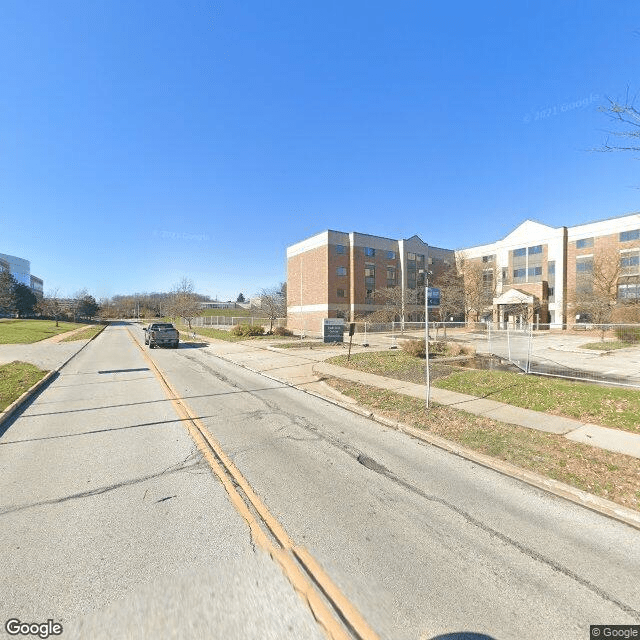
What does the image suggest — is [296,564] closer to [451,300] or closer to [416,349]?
[416,349]

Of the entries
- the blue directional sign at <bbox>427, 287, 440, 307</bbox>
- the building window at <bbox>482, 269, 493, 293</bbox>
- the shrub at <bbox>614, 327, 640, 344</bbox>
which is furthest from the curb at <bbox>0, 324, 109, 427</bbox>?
the building window at <bbox>482, 269, 493, 293</bbox>

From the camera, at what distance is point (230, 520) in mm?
3678

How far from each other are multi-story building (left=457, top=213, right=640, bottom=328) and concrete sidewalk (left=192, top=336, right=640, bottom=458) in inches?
1339

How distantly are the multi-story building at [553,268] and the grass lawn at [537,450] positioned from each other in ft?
127

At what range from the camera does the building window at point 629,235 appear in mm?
46219

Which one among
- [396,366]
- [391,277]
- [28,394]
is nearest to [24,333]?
[28,394]

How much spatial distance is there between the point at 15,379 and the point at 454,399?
13.9 meters

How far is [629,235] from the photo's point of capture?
154ft

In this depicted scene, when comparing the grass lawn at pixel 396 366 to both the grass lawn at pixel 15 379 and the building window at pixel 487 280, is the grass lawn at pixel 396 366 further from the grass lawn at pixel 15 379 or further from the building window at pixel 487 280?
the building window at pixel 487 280

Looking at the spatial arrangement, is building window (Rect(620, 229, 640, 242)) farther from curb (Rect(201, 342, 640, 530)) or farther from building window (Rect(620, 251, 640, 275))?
curb (Rect(201, 342, 640, 530))

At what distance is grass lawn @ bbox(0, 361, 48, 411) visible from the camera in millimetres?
8961

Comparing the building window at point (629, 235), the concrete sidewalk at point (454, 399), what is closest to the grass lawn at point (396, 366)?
the concrete sidewalk at point (454, 399)

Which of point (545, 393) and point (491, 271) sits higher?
point (491, 271)

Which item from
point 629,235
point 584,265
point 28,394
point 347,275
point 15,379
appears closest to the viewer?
point 28,394
